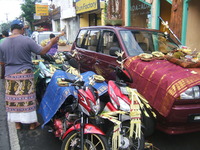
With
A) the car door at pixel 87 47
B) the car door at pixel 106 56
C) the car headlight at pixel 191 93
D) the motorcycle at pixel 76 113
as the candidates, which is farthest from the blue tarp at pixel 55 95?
the car door at pixel 87 47

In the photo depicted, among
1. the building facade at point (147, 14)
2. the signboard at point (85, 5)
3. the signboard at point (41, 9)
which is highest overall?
the signboard at point (41, 9)

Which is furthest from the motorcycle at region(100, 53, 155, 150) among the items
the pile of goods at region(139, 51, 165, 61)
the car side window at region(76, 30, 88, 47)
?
the car side window at region(76, 30, 88, 47)

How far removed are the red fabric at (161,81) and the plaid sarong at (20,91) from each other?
6.08ft

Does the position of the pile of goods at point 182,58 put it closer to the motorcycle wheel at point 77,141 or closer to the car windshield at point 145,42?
the car windshield at point 145,42

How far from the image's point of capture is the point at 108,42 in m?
4.89

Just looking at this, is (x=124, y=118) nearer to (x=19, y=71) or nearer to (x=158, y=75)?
(x=158, y=75)

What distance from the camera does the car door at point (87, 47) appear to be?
535 cm

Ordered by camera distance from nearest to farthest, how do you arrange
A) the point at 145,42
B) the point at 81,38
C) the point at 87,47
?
the point at 145,42 < the point at 87,47 < the point at 81,38

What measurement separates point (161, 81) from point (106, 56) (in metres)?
1.85

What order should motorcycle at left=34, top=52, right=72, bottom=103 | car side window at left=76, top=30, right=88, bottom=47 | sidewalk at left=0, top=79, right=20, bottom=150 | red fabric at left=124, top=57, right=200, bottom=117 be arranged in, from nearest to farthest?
red fabric at left=124, top=57, right=200, bottom=117, sidewalk at left=0, top=79, right=20, bottom=150, motorcycle at left=34, top=52, right=72, bottom=103, car side window at left=76, top=30, right=88, bottom=47

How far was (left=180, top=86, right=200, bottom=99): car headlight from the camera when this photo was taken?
2951mm

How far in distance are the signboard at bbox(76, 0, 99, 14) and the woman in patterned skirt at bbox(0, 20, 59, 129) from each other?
10.7 meters

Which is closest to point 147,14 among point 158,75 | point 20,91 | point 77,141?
point 158,75

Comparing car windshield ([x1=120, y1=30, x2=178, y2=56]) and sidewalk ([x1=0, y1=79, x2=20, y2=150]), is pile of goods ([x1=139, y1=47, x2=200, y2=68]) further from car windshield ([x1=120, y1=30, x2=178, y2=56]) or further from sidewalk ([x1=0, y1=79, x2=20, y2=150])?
sidewalk ([x1=0, y1=79, x2=20, y2=150])
